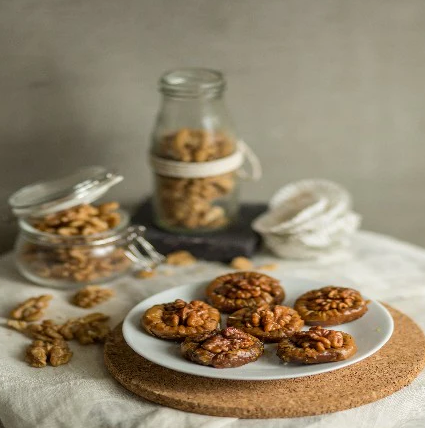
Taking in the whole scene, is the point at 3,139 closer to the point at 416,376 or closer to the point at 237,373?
the point at 237,373

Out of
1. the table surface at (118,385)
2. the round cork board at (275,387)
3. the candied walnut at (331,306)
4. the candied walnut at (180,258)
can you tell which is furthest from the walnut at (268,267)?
the round cork board at (275,387)

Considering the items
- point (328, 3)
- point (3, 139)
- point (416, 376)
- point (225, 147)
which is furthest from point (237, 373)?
point (328, 3)

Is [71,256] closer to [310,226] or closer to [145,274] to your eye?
[145,274]

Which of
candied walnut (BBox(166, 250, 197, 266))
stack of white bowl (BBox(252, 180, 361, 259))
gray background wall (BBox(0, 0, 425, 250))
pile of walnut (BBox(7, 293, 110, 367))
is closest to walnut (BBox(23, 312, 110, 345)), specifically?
pile of walnut (BBox(7, 293, 110, 367))

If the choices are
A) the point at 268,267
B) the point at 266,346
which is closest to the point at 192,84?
the point at 268,267

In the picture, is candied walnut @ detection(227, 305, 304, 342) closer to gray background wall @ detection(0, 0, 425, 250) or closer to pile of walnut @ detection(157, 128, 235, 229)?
pile of walnut @ detection(157, 128, 235, 229)

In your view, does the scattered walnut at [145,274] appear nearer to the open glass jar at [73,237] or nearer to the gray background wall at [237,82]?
the open glass jar at [73,237]
